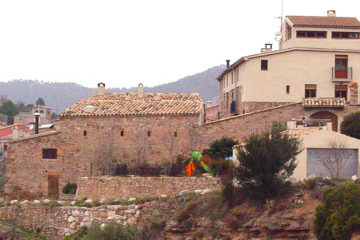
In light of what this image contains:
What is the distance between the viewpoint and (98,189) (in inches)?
1489

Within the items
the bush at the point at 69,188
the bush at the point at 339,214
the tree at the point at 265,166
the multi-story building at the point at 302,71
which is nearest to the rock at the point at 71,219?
the bush at the point at 69,188

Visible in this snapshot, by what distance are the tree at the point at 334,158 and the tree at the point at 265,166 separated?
3787 millimetres

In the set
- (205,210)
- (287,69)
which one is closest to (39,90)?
(287,69)

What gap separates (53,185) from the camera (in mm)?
42312

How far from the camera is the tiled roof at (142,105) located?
42875 mm

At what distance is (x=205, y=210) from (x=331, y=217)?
7.20 meters

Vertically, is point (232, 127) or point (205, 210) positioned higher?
point (232, 127)

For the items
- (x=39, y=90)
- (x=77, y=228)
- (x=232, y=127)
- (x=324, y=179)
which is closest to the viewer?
(x=324, y=179)

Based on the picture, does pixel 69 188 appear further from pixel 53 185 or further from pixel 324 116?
pixel 324 116

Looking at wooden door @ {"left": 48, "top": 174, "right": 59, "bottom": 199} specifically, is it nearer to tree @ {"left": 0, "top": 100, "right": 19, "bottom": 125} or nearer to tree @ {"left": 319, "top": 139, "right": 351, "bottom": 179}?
tree @ {"left": 319, "top": 139, "right": 351, "bottom": 179}

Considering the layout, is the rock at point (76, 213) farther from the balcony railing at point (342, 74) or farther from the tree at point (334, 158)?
the balcony railing at point (342, 74)

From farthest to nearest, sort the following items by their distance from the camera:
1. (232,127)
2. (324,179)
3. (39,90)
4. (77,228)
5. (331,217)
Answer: (39,90) < (232,127) < (77,228) < (324,179) < (331,217)

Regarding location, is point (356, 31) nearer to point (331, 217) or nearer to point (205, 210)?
point (205, 210)

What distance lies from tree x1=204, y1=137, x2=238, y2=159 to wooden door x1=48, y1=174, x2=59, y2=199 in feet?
28.7
